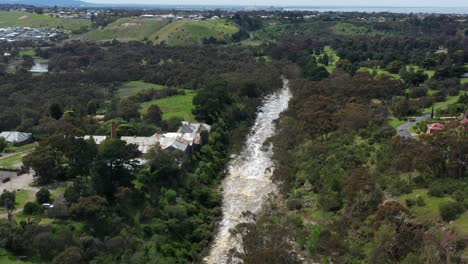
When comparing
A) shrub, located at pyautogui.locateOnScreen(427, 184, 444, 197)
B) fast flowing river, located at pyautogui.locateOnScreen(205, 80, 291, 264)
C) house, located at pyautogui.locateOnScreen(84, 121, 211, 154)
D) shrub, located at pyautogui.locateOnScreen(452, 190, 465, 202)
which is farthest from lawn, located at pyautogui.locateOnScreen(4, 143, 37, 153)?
shrub, located at pyautogui.locateOnScreen(452, 190, 465, 202)

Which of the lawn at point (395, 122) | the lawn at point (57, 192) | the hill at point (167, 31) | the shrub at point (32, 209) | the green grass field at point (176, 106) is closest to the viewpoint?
the shrub at point (32, 209)

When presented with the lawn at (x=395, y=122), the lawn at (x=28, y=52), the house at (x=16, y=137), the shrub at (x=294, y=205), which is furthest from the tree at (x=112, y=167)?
the lawn at (x=28, y=52)

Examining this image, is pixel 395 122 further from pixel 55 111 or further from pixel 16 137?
pixel 16 137

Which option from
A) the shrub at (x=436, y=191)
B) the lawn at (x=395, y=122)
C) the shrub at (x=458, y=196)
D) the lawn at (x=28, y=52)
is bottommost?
the lawn at (x=28, y=52)

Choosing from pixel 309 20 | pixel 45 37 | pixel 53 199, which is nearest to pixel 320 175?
pixel 53 199

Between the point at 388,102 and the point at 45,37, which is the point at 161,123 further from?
the point at 45,37

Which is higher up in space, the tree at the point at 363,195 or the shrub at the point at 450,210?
the shrub at the point at 450,210

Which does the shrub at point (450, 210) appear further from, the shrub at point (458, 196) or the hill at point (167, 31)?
the hill at point (167, 31)

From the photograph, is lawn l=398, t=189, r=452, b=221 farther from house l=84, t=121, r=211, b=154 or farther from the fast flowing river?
house l=84, t=121, r=211, b=154
